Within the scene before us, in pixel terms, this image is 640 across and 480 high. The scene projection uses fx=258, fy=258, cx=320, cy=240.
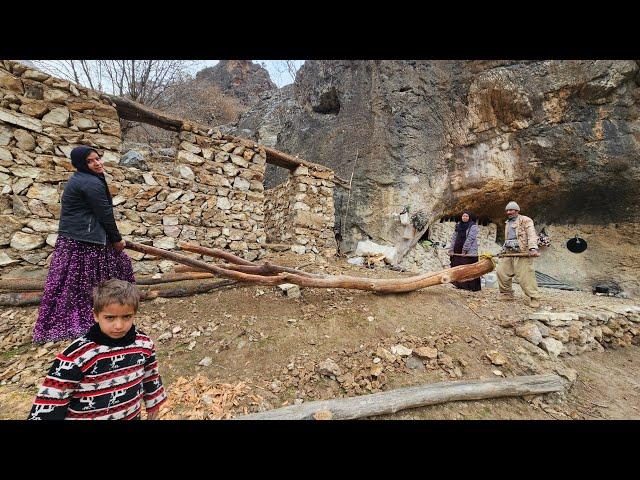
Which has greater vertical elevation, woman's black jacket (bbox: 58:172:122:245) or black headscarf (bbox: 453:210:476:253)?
woman's black jacket (bbox: 58:172:122:245)

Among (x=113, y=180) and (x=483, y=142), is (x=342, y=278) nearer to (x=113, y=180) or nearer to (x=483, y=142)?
(x=113, y=180)

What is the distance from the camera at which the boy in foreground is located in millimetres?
1226

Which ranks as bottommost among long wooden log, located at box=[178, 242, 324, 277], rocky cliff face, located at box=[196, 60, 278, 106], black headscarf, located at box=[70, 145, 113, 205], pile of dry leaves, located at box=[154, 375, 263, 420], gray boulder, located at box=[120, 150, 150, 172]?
pile of dry leaves, located at box=[154, 375, 263, 420]

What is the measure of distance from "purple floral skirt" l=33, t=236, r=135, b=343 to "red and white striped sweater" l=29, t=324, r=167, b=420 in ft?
5.58

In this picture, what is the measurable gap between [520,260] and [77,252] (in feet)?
21.3

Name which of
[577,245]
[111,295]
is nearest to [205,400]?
[111,295]

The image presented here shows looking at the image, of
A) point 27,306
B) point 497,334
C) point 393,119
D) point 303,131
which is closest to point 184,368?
point 27,306

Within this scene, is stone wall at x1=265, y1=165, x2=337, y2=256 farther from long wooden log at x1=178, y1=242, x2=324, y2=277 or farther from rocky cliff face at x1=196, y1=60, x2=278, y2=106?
rocky cliff face at x1=196, y1=60, x2=278, y2=106

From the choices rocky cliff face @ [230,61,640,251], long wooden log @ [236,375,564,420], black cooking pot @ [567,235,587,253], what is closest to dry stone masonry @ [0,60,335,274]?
long wooden log @ [236,375,564,420]

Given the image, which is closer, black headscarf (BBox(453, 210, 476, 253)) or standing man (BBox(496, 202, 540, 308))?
standing man (BBox(496, 202, 540, 308))

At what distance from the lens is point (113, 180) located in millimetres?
3838

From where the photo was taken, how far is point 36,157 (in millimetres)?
3367
